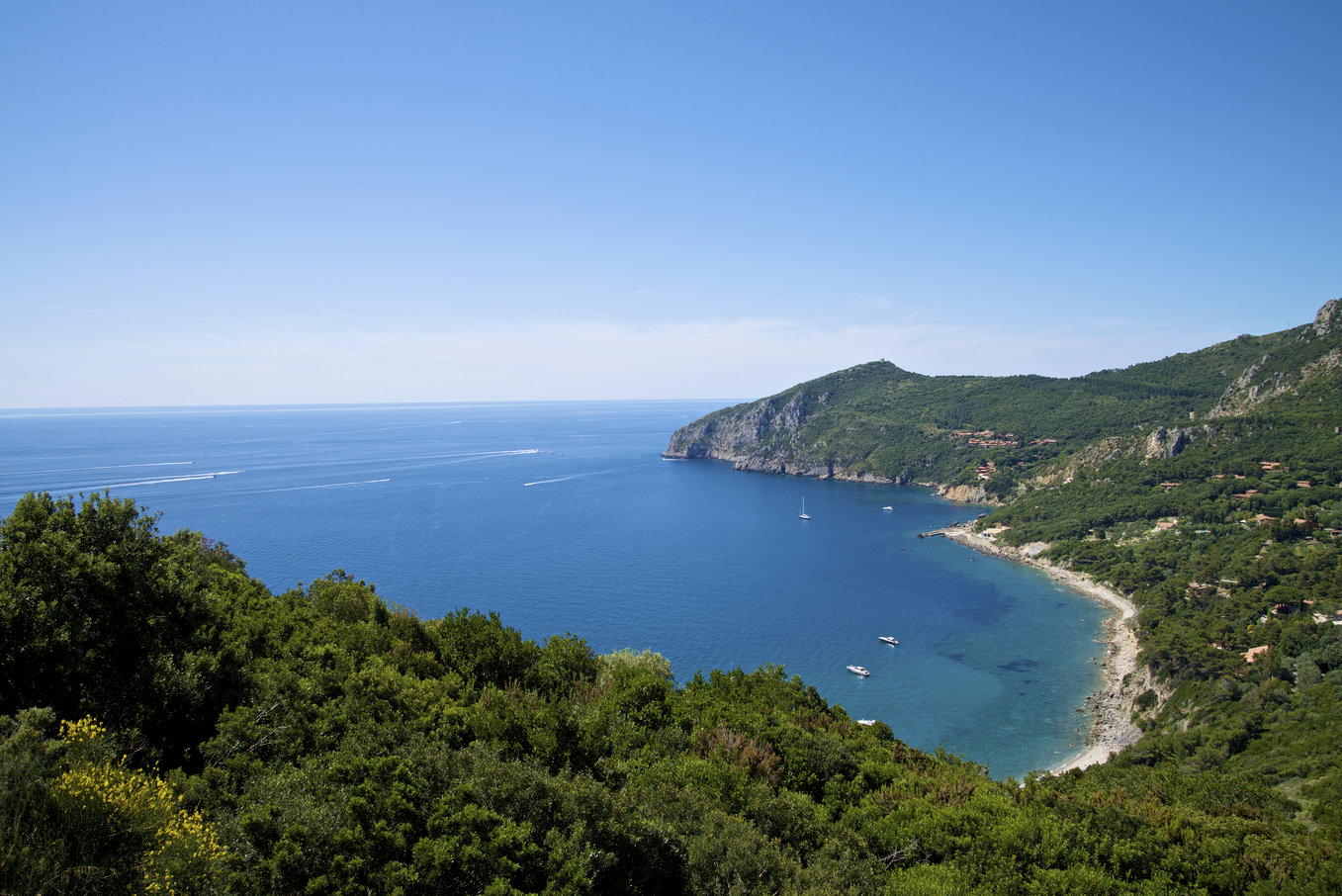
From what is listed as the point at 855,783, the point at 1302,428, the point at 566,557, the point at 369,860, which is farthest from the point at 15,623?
the point at 1302,428

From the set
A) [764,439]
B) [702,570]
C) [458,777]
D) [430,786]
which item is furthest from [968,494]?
[430,786]

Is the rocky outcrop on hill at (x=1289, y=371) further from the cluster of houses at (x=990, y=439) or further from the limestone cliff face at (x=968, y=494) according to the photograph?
the limestone cliff face at (x=968, y=494)

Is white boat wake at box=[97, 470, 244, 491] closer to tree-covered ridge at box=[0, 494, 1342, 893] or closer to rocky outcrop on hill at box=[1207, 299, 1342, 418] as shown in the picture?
tree-covered ridge at box=[0, 494, 1342, 893]

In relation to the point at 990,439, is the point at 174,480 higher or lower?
lower

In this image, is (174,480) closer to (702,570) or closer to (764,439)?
(702,570)

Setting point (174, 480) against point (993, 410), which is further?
point (993, 410)
